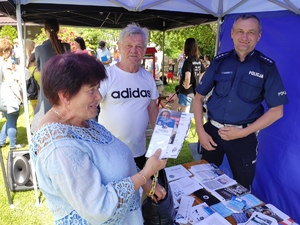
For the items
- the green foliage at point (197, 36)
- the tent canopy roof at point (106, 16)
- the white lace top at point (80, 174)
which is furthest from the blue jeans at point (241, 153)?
the green foliage at point (197, 36)

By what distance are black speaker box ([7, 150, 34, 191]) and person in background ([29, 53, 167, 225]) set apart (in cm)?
212

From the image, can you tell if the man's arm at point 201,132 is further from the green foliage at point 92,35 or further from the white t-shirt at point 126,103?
the green foliage at point 92,35

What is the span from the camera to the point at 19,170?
2773mm

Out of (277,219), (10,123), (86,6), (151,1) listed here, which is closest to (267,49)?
(151,1)

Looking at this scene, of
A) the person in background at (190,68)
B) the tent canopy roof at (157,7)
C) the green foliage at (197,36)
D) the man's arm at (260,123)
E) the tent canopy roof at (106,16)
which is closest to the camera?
the man's arm at (260,123)

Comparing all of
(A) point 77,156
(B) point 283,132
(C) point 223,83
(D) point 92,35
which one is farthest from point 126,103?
(D) point 92,35

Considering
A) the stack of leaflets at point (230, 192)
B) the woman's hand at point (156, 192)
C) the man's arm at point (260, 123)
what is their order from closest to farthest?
the woman's hand at point (156, 192) < the stack of leaflets at point (230, 192) < the man's arm at point (260, 123)

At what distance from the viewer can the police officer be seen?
67.9 inches

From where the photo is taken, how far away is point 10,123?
12.1 ft

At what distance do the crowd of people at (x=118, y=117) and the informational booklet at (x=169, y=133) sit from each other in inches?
1.4

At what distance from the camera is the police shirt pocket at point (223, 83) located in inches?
73.0

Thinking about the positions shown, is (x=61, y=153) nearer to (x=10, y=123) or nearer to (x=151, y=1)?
(x=151, y=1)

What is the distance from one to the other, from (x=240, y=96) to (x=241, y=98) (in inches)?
0.7

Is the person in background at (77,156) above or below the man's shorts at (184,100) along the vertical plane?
above
